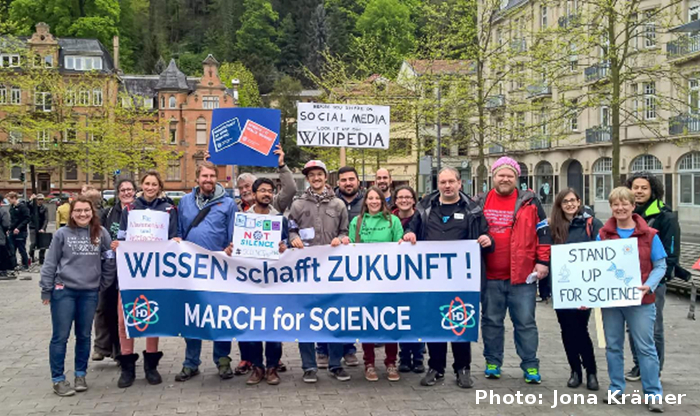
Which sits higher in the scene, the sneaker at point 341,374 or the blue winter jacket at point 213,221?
the blue winter jacket at point 213,221

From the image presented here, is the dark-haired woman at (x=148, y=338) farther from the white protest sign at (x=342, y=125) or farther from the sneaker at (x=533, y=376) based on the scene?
the sneaker at (x=533, y=376)

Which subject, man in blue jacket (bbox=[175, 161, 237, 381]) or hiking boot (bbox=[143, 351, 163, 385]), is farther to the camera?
man in blue jacket (bbox=[175, 161, 237, 381])

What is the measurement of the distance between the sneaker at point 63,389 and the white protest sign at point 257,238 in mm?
2067

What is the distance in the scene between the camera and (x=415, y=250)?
23.4ft

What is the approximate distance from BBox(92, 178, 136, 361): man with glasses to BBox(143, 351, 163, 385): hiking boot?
28.9 inches

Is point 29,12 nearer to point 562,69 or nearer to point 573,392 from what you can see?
point 562,69

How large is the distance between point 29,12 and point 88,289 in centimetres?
8345

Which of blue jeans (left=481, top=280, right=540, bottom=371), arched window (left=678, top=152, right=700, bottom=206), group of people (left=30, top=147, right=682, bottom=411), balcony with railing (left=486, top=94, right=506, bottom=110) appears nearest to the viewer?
group of people (left=30, top=147, right=682, bottom=411)

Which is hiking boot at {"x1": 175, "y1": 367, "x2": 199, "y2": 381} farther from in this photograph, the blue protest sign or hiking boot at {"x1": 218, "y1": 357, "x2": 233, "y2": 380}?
the blue protest sign

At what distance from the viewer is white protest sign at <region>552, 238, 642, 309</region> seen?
20.6ft

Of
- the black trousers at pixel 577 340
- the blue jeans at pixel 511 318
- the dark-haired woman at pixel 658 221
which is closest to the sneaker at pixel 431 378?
the blue jeans at pixel 511 318

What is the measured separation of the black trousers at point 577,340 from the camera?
6.89 metres

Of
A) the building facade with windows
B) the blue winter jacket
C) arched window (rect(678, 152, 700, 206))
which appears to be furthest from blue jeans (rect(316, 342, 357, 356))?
arched window (rect(678, 152, 700, 206))

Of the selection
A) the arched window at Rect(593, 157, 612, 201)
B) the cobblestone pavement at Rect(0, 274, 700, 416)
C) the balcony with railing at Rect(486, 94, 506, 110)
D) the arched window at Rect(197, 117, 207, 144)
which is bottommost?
the cobblestone pavement at Rect(0, 274, 700, 416)
